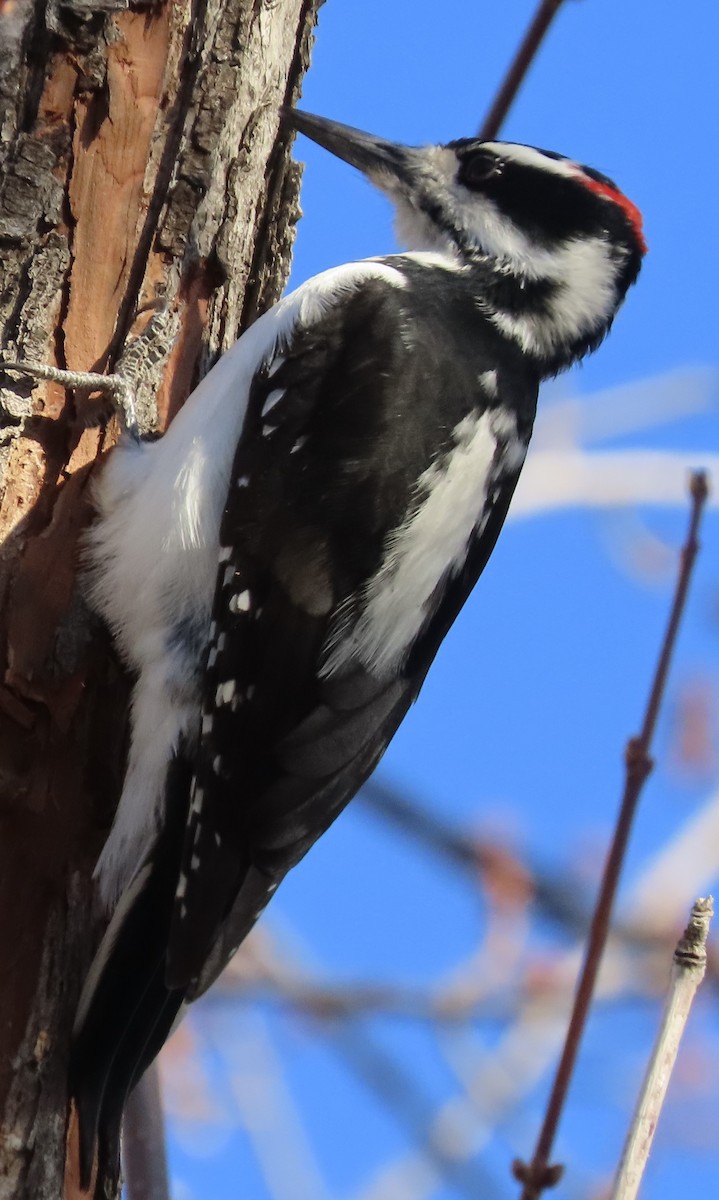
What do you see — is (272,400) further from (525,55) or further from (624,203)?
(624,203)

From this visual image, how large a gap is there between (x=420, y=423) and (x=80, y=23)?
0.86 meters

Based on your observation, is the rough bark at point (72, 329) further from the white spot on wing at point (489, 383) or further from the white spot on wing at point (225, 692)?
the white spot on wing at point (489, 383)

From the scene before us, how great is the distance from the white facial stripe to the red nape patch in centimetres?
3

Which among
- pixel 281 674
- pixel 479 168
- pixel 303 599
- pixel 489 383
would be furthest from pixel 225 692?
pixel 479 168

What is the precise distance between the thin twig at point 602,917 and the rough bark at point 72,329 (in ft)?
3.86

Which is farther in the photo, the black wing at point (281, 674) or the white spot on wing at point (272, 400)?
the white spot on wing at point (272, 400)

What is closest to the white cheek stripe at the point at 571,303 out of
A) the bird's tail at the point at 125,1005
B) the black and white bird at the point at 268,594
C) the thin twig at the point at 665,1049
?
Result: the black and white bird at the point at 268,594

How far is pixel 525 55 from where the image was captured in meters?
1.92

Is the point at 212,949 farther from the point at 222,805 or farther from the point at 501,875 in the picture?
the point at 501,875

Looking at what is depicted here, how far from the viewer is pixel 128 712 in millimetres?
2418

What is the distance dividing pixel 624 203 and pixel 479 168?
12.6 inches

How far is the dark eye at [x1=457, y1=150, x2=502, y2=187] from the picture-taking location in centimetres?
306

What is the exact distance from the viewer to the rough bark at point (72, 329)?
7.30ft

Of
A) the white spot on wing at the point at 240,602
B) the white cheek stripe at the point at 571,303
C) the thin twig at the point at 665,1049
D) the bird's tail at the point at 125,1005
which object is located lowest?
the thin twig at the point at 665,1049
